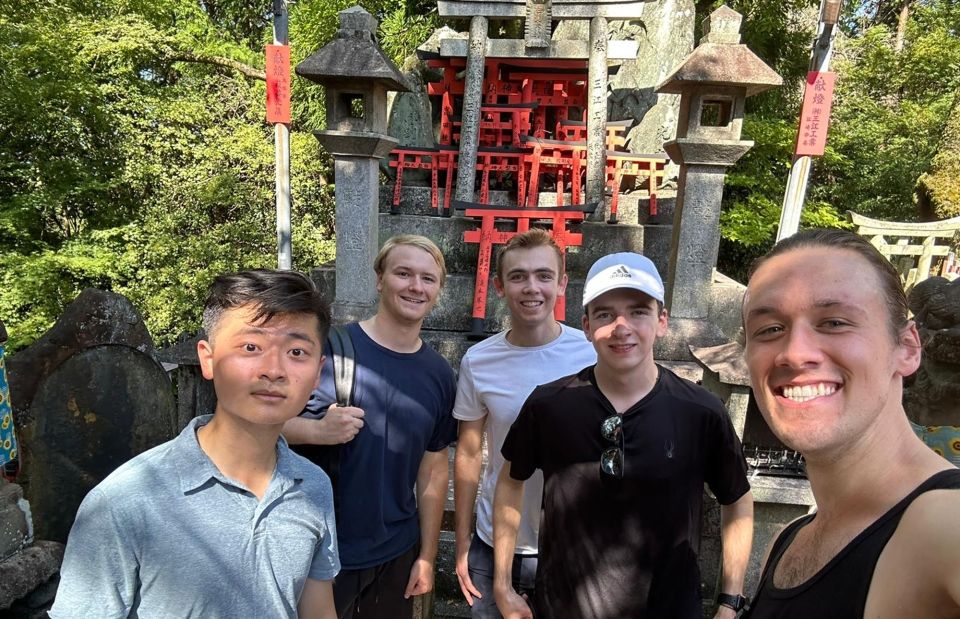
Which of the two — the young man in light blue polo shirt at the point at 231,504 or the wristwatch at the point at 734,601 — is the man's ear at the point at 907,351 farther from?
the young man in light blue polo shirt at the point at 231,504

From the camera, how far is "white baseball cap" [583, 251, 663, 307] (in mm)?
1461

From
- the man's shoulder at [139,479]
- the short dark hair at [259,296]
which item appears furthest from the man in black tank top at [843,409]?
the man's shoulder at [139,479]

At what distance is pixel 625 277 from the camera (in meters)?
1.47

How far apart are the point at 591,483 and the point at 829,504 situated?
65 centimetres

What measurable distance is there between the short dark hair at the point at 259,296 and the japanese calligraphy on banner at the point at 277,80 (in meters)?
4.99

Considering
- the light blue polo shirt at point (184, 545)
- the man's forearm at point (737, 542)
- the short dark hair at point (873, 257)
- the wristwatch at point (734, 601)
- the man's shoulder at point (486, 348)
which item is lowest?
the wristwatch at point (734, 601)

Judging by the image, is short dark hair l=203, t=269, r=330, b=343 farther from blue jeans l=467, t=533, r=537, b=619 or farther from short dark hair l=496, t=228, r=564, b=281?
blue jeans l=467, t=533, r=537, b=619

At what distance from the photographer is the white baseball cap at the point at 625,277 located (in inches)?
57.5

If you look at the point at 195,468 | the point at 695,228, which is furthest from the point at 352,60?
the point at 195,468

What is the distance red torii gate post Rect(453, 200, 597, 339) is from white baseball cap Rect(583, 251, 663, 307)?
15.0ft

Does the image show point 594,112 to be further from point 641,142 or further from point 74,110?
point 74,110

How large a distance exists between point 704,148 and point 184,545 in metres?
5.21

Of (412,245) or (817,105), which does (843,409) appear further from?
(817,105)

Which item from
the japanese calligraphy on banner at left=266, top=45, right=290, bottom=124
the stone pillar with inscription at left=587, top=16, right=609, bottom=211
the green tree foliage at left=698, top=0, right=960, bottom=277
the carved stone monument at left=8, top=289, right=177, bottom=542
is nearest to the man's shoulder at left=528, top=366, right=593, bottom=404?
the carved stone monument at left=8, top=289, right=177, bottom=542
